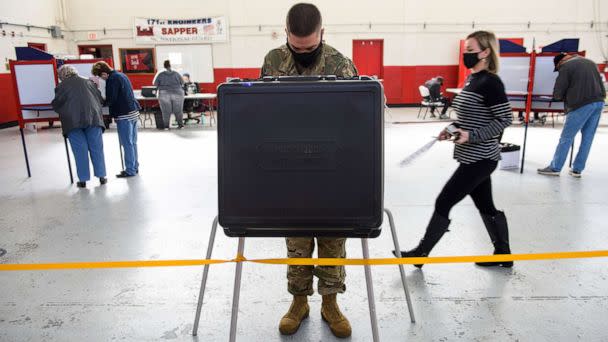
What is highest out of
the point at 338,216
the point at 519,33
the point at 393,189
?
the point at 519,33

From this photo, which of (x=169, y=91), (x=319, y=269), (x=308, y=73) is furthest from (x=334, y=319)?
(x=169, y=91)

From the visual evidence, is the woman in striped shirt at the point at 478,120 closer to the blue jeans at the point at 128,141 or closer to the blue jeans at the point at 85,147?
the blue jeans at the point at 85,147

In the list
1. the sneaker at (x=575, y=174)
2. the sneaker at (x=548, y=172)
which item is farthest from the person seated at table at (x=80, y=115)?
the sneaker at (x=575, y=174)

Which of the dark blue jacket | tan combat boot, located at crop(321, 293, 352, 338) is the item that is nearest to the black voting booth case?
tan combat boot, located at crop(321, 293, 352, 338)

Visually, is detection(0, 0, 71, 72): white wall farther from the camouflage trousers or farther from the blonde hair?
the blonde hair

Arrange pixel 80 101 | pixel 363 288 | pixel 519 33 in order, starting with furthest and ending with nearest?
1. pixel 519 33
2. pixel 80 101
3. pixel 363 288

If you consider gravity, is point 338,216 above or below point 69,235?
above

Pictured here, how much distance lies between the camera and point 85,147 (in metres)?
5.33

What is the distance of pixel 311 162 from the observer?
1.29m

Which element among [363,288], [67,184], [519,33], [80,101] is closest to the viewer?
[363,288]

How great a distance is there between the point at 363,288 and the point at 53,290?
2.00 metres

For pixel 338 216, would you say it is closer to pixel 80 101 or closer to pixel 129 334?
pixel 129 334

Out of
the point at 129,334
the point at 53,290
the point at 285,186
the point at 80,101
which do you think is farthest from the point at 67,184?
the point at 285,186

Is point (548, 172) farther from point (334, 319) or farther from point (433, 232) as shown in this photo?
point (334, 319)
